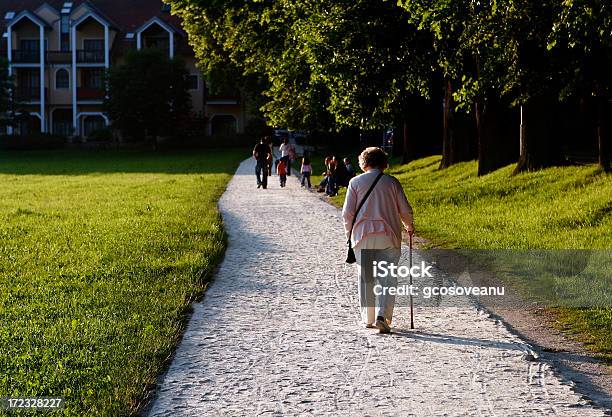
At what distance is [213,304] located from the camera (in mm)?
9883

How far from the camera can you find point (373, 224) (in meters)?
8.68

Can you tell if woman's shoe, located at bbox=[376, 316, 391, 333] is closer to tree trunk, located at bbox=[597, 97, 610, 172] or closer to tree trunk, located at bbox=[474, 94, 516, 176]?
tree trunk, located at bbox=[597, 97, 610, 172]

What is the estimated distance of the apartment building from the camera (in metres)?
82.3

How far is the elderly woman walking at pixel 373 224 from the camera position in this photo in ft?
28.5

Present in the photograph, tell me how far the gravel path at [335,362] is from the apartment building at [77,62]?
7162 cm

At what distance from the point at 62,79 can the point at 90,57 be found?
3366 mm

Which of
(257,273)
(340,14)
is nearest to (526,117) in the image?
(340,14)

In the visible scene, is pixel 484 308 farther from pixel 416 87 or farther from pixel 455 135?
pixel 455 135

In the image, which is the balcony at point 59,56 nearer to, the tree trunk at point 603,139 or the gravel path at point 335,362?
the tree trunk at point 603,139

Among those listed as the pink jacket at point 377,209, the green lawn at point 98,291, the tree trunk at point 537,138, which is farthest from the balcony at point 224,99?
the pink jacket at point 377,209

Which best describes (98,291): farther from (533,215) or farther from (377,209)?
(533,215)

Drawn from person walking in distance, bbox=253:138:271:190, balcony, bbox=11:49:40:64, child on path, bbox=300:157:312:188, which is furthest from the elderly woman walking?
balcony, bbox=11:49:40:64

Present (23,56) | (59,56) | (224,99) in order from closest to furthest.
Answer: (23,56), (59,56), (224,99)

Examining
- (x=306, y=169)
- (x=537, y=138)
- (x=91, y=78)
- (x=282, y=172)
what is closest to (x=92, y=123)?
(x=91, y=78)
